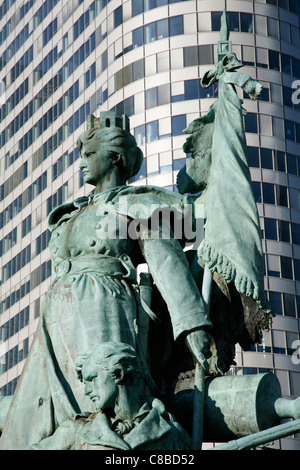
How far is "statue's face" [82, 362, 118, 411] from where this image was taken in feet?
41.0

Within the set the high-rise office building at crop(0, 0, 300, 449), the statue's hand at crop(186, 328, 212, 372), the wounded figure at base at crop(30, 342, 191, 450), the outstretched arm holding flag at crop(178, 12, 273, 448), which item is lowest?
the wounded figure at base at crop(30, 342, 191, 450)

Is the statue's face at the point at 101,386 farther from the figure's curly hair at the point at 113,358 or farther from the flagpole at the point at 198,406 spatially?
the flagpole at the point at 198,406

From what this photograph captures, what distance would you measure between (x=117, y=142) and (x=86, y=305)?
2196mm

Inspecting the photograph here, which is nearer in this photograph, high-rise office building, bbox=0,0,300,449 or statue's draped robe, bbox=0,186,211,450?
statue's draped robe, bbox=0,186,211,450

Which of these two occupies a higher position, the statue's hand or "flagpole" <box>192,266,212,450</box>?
the statue's hand

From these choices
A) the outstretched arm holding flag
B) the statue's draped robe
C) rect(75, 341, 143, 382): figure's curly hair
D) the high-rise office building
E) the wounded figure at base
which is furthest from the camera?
the high-rise office building

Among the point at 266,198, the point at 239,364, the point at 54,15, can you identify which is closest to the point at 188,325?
the point at 239,364

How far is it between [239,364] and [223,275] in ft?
152

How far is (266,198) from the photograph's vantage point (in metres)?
64.8

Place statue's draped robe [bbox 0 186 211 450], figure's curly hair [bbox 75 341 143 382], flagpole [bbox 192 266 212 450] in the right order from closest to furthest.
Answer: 1. figure's curly hair [bbox 75 341 143 382]
2. flagpole [bbox 192 266 212 450]
3. statue's draped robe [bbox 0 186 211 450]

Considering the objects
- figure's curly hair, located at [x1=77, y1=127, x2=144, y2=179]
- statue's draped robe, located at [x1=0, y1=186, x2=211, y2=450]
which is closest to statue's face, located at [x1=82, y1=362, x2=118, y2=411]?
statue's draped robe, located at [x1=0, y1=186, x2=211, y2=450]

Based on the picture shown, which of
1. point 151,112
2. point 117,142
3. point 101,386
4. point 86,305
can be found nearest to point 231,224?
point 117,142

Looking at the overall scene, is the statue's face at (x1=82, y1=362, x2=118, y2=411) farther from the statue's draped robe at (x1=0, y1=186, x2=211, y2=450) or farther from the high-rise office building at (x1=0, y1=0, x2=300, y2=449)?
the high-rise office building at (x1=0, y1=0, x2=300, y2=449)

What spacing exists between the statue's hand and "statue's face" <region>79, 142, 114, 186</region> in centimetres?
241
